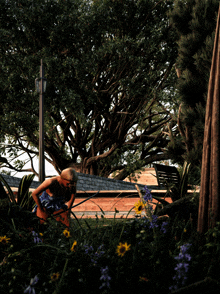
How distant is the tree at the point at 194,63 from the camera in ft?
24.4

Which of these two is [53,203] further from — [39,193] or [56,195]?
[39,193]

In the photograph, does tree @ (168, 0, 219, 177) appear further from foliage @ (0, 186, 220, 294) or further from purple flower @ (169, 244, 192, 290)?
purple flower @ (169, 244, 192, 290)

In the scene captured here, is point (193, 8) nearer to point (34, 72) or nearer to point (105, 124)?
point (34, 72)

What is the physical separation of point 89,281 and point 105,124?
14.4m

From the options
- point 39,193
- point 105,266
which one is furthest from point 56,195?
point 105,266

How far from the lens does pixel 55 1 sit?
42.4 ft

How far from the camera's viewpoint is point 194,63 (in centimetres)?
759

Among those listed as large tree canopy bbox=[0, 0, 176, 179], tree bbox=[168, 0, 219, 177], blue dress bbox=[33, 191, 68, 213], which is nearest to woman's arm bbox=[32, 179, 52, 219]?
blue dress bbox=[33, 191, 68, 213]

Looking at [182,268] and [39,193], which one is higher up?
[39,193]

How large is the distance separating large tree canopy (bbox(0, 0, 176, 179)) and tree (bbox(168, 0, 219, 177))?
4236 millimetres

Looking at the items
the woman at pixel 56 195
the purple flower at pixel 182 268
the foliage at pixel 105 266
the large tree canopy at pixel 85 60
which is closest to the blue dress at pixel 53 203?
the woman at pixel 56 195

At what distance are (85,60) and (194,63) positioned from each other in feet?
20.9

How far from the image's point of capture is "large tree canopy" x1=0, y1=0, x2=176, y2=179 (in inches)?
496

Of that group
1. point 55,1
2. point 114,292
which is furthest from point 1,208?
point 55,1
